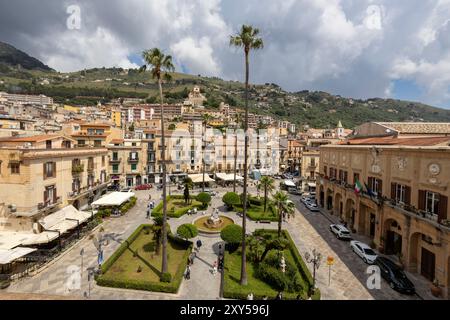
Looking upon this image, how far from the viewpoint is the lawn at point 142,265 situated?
19906mm

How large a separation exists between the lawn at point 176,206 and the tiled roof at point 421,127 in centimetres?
3474

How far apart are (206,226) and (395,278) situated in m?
22.1

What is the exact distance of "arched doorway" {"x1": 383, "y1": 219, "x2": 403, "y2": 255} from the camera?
26719 mm

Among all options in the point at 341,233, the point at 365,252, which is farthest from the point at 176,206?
the point at 365,252

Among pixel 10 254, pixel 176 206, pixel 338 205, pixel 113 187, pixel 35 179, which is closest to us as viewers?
pixel 10 254

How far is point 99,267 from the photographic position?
72.8 ft

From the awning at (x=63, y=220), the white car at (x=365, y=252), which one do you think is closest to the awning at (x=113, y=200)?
the awning at (x=63, y=220)

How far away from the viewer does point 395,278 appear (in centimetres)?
2098

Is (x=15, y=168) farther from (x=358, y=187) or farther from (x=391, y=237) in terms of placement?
(x=391, y=237)

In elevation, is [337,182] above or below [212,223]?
above

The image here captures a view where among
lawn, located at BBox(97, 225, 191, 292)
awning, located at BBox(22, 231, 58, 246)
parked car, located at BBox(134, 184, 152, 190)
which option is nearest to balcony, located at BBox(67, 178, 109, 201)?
awning, located at BBox(22, 231, 58, 246)

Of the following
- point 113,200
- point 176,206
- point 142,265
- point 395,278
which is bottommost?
point 142,265

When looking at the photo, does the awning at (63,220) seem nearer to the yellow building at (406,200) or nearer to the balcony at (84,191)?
the balcony at (84,191)
